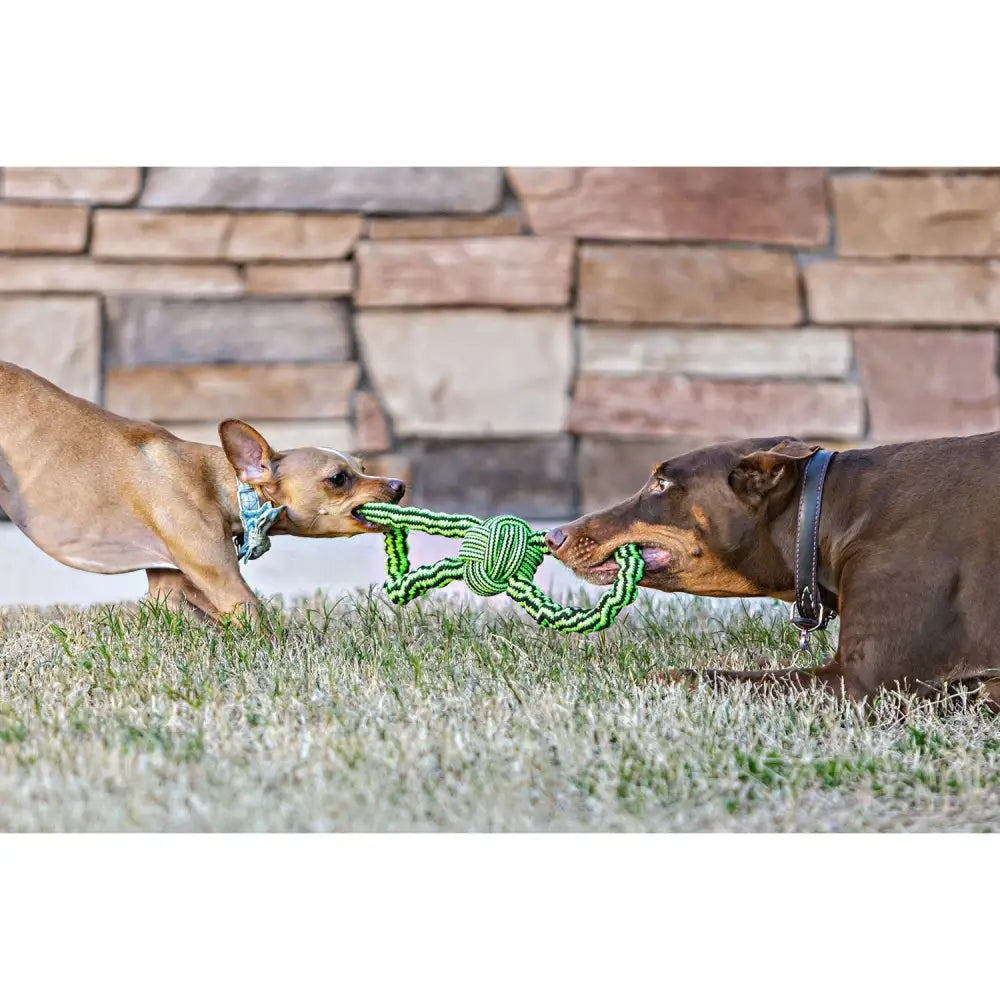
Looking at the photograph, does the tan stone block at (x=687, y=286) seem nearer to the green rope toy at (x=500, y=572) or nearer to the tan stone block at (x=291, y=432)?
the tan stone block at (x=291, y=432)

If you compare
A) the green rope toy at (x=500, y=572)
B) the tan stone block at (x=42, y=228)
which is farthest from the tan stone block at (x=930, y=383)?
the tan stone block at (x=42, y=228)

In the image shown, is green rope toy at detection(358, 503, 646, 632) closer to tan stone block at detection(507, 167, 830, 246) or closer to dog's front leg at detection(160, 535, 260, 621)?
dog's front leg at detection(160, 535, 260, 621)

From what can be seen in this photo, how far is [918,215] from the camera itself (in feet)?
22.8

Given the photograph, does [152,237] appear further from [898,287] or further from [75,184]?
[898,287]

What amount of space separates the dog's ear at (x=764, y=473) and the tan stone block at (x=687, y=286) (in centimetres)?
267

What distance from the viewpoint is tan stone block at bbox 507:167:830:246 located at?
22.6ft

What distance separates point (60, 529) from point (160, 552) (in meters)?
0.40

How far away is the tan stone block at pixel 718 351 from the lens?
7.04 m

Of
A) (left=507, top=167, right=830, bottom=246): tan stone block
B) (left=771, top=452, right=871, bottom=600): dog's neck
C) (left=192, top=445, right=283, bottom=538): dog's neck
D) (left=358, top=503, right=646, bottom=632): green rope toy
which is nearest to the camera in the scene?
(left=771, top=452, right=871, bottom=600): dog's neck

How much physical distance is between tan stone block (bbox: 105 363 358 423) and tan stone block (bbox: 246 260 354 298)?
377mm

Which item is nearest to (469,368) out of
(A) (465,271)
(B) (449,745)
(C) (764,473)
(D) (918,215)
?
(A) (465,271)

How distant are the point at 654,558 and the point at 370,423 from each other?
2803 millimetres

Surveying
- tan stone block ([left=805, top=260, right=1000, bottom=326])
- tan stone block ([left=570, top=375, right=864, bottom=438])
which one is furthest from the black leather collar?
tan stone block ([left=805, top=260, right=1000, bottom=326])

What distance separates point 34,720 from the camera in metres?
3.97
